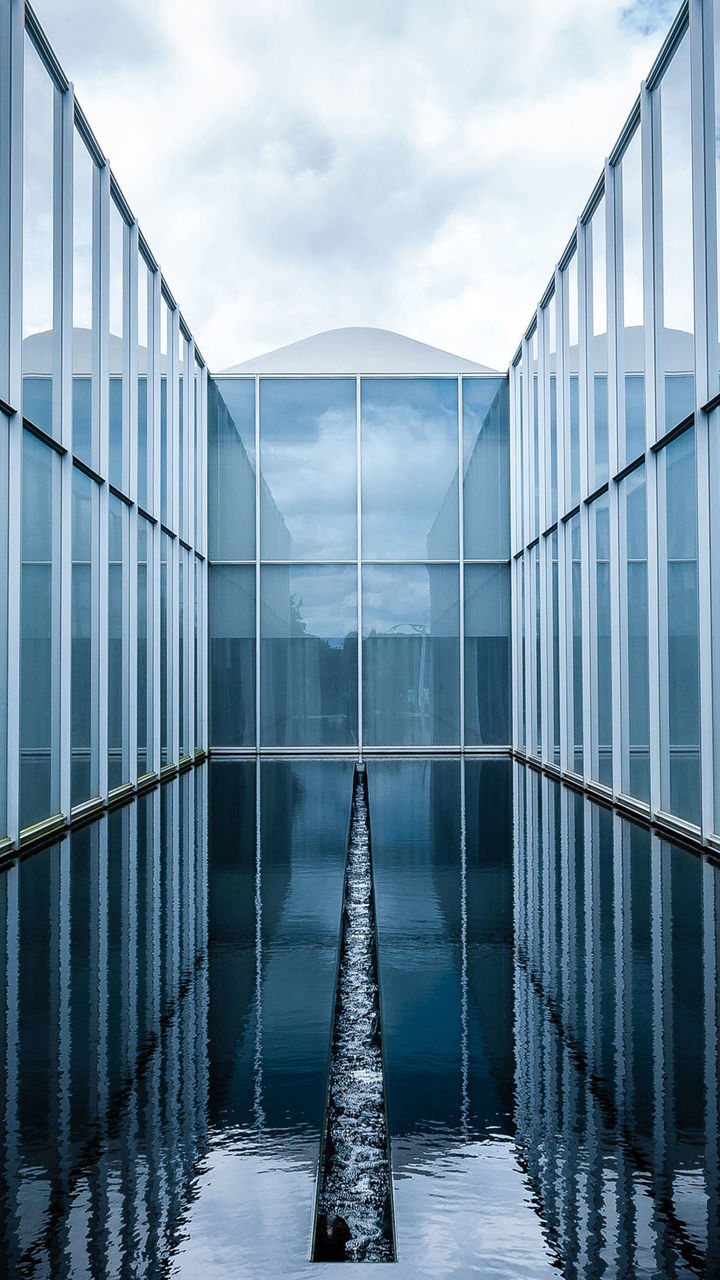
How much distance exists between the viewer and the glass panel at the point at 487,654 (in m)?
18.2

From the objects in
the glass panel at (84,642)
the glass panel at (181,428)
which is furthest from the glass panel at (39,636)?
the glass panel at (181,428)

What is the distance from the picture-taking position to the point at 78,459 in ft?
31.8

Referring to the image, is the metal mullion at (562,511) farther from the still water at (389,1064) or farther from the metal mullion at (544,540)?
the still water at (389,1064)

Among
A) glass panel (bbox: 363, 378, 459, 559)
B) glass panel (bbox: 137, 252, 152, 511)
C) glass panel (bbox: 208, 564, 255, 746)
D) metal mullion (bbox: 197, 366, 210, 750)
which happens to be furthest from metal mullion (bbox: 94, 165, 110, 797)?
glass panel (bbox: 363, 378, 459, 559)

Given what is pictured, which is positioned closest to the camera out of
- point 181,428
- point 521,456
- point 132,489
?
point 132,489

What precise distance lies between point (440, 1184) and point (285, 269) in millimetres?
42306

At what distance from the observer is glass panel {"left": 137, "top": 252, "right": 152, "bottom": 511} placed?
42.1ft

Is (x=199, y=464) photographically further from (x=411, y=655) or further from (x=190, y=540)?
(x=411, y=655)

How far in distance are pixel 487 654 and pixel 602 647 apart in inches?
273

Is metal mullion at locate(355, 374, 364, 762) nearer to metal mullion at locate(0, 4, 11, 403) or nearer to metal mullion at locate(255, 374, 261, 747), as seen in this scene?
metal mullion at locate(255, 374, 261, 747)

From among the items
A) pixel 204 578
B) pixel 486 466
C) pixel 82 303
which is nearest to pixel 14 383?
pixel 82 303

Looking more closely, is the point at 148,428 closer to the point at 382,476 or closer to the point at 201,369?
the point at 201,369

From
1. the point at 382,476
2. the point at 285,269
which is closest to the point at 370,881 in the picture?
the point at 382,476

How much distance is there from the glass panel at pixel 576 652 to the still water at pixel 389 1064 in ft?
18.7
